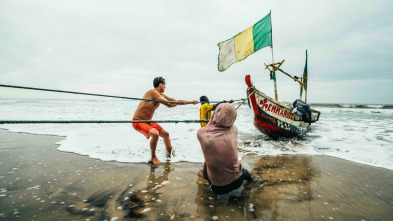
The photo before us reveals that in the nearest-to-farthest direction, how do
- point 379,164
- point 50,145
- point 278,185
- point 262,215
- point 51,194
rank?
point 262,215 → point 51,194 → point 278,185 → point 379,164 → point 50,145

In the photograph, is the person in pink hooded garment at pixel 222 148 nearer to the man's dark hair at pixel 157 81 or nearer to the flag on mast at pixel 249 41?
the man's dark hair at pixel 157 81

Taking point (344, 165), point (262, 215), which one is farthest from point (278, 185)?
point (344, 165)

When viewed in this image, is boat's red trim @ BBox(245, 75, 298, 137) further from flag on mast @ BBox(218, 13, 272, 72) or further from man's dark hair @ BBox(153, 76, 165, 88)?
man's dark hair @ BBox(153, 76, 165, 88)

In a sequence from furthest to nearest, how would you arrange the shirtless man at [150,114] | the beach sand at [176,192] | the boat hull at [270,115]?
the boat hull at [270,115] < the shirtless man at [150,114] < the beach sand at [176,192]

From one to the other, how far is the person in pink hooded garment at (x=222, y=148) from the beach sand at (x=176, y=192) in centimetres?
35

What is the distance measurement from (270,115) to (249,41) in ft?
10.2

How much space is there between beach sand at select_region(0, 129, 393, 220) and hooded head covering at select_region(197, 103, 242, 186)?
441 mm

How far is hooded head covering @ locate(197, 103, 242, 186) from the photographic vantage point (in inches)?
90.0

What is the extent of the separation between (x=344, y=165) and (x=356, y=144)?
3268 mm

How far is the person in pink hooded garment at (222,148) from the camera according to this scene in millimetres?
2287

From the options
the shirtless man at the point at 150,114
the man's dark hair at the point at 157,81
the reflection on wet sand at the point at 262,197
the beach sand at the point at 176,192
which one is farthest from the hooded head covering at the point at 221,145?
the man's dark hair at the point at 157,81

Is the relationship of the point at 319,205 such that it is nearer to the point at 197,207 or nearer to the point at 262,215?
the point at 262,215

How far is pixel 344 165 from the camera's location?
4.36 metres

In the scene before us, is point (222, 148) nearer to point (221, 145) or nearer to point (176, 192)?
point (221, 145)
